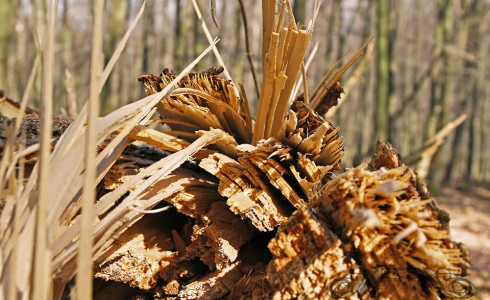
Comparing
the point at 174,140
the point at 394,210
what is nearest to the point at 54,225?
the point at 174,140

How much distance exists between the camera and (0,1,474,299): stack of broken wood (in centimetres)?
106

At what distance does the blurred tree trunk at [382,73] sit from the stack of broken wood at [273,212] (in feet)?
20.6

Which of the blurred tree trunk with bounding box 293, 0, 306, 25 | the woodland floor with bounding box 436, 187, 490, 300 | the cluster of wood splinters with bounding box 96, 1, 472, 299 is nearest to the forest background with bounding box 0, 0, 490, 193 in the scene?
the blurred tree trunk with bounding box 293, 0, 306, 25

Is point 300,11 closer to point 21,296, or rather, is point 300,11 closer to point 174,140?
point 174,140

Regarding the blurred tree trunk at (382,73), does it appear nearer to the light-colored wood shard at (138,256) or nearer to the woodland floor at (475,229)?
the woodland floor at (475,229)

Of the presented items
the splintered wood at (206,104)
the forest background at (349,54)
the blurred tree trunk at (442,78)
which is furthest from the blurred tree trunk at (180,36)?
the splintered wood at (206,104)

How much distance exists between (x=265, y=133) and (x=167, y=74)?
450 mm

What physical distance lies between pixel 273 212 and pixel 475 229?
9.92 meters

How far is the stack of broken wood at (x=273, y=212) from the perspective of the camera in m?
1.06

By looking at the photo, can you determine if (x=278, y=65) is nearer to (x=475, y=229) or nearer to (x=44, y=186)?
(x=44, y=186)

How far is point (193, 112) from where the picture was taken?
151cm

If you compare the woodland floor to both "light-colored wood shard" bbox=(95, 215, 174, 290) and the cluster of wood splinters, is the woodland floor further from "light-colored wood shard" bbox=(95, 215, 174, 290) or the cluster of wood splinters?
"light-colored wood shard" bbox=(95, 215, 174, 290)

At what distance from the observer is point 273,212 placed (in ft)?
4.47

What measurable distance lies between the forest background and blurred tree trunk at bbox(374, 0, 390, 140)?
0.06 ft
